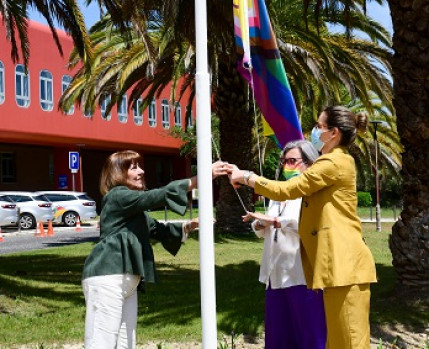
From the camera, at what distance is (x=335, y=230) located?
4164mm

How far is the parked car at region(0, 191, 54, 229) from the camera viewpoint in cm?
2673

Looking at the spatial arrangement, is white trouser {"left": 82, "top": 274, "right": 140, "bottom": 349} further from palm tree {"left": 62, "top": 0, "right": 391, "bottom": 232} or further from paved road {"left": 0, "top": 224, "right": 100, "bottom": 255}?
paved road {"left": 0, "top": 224, "right": 100, "bottom": 255}

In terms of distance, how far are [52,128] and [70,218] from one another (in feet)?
21.7

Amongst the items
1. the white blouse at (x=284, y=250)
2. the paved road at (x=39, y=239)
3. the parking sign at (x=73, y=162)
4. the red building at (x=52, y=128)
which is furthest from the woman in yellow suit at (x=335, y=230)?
the parking sign at (x=73, y=162)

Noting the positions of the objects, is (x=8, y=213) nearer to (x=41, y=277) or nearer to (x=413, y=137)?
(x=41, y=277)

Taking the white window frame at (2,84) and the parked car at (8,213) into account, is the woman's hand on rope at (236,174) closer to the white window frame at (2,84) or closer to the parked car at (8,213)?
the parked car at (8,213)

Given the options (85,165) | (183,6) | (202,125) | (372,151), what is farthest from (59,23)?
(85,165)

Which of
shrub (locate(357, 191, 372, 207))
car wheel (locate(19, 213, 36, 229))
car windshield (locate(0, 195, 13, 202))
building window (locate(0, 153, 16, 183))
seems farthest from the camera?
shrub (locate(357, 191, 372, 207))

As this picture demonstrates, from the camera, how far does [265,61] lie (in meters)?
5.53

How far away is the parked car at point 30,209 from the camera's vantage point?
87.7 ft

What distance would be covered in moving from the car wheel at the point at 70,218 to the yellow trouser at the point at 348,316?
1012 inches

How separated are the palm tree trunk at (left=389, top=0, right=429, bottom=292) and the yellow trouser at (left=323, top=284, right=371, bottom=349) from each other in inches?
153

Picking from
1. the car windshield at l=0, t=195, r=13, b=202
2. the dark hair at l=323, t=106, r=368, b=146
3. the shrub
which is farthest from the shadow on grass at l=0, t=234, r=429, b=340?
the shrub

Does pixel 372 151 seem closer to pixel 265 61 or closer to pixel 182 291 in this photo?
pixel 182 291
